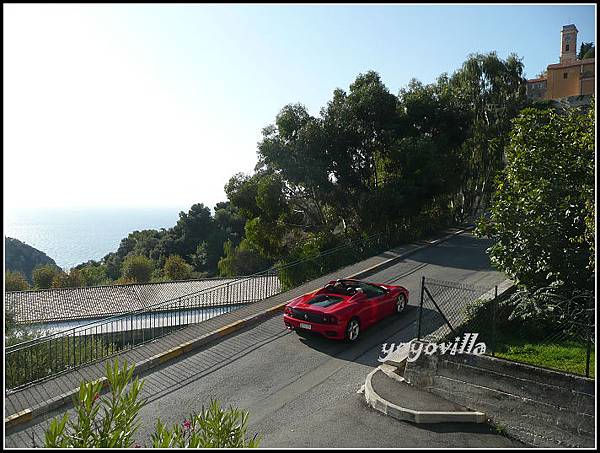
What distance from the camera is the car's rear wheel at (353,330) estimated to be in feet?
32.3

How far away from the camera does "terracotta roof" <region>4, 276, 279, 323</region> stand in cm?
1968

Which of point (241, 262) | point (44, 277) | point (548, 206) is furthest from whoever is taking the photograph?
point (241, 262)

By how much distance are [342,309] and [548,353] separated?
12.9ft

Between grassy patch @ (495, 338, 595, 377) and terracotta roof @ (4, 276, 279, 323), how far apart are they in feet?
38.7

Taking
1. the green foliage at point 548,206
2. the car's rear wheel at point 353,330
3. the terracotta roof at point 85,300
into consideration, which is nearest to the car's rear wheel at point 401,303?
the car's rear wheel at point 353,330

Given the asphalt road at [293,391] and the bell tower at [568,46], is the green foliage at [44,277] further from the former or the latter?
the bell tower at [568,46]

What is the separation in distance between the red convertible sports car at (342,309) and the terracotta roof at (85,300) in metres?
8.32

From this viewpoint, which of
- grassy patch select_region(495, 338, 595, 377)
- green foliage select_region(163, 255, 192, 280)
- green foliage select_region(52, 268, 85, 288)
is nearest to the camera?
grassy patch select_region(495, 338, 595, 377)

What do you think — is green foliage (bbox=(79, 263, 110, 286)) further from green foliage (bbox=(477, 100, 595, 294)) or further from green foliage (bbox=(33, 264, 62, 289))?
green foliage (bbox=(477, 100, 595, 294))

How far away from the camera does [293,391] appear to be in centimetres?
794

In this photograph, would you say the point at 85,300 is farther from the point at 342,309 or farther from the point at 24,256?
the point at 24,256

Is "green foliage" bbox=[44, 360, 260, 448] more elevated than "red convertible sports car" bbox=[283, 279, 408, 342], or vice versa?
"green foliage" bbox=[44, 360, 260, 448]

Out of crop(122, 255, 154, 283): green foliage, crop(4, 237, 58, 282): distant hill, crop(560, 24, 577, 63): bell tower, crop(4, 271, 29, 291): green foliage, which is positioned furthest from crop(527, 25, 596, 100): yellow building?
crop(4, 237, 58, 282): distant hill

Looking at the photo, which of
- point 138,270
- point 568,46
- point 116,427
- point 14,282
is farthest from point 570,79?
point 116,427
